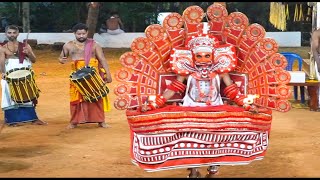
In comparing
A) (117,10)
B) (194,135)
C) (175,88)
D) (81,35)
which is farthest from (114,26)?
(194,135)

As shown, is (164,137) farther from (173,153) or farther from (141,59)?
(141,59)

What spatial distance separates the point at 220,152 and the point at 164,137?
52 cm

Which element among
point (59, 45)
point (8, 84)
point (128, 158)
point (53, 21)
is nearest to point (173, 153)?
point (128, 158)

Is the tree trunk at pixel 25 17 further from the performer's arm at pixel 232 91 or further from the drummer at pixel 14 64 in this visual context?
the performer's arm at pixel 232 91

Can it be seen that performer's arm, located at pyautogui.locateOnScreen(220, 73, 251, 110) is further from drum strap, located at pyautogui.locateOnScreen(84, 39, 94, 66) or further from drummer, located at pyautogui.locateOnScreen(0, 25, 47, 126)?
drummer, located at pyautogui.locateOnScreen(0, 25, 47, 126)

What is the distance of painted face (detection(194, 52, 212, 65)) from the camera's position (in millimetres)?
6215

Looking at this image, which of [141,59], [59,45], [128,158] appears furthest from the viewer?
[59,45]

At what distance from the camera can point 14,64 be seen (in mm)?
10094

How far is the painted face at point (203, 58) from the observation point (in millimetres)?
6215

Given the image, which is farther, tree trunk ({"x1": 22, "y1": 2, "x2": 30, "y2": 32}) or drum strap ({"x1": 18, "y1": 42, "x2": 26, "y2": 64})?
tree trunk ({"x1": 22, "y1": 2, "x2": 30, "y2": 32})

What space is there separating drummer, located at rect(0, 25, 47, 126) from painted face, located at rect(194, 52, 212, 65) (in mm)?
4415

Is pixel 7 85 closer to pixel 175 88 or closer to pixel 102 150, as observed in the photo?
pixel 102 150

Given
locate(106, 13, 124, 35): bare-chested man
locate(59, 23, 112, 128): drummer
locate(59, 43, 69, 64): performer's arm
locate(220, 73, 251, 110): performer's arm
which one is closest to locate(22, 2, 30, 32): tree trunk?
locate(106, 13, 124, 35): bare-chested man

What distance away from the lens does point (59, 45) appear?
73.3ft
